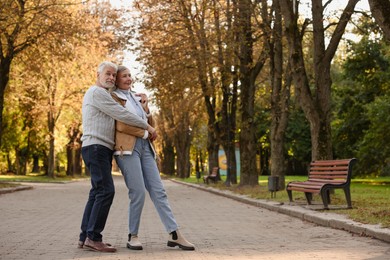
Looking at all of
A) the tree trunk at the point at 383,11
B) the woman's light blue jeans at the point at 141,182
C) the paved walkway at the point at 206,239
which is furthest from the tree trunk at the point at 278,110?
the woman's light blue jeans at the point at 141,182

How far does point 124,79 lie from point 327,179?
8069mm

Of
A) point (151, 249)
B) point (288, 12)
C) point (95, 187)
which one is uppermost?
point (288, 12)

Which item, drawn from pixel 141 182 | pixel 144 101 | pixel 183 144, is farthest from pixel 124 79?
pixel 183 144

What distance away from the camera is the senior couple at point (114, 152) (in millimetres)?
7805

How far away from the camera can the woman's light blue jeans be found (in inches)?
310

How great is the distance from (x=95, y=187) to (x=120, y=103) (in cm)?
99

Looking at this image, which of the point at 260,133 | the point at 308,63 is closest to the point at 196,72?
the point at 308,63

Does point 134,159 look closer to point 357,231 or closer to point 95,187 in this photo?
point 95,187

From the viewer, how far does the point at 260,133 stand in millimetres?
71938

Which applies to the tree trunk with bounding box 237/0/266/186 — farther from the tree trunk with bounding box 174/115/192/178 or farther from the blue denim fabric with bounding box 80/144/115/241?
the tree trunk with bounding box 174/115/192/178

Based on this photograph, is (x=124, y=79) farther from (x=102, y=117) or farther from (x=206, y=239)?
(x=206, y=239)

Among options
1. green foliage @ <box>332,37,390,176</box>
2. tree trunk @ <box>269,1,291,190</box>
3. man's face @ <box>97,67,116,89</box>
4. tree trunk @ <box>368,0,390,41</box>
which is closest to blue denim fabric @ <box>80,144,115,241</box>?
man's face @ <box>97,67,116,89</box>

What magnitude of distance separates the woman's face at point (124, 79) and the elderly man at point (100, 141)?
0.14 m

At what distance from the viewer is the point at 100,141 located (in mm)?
7824
